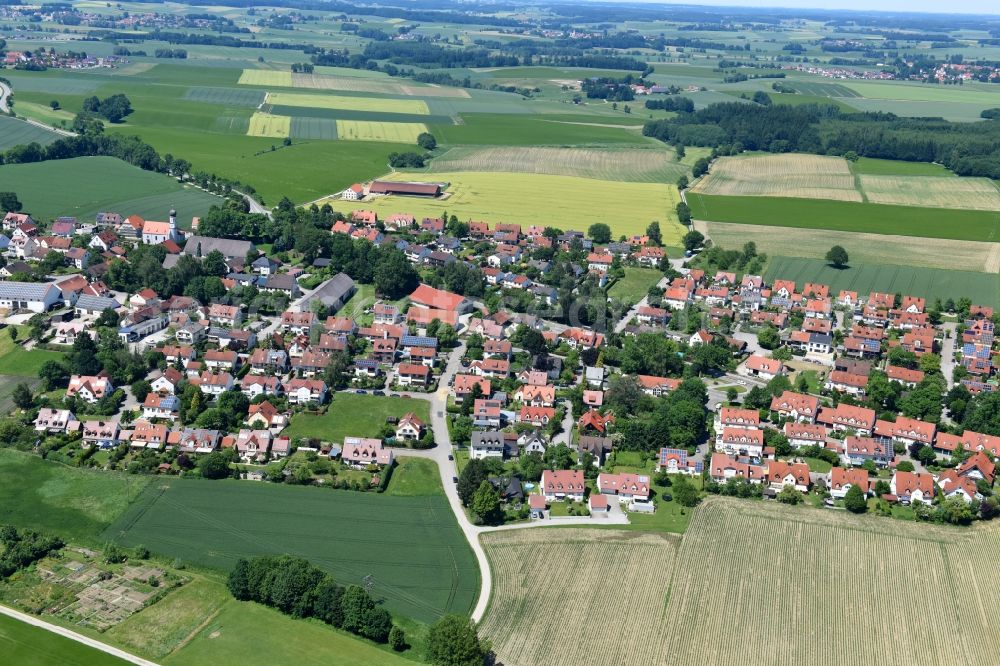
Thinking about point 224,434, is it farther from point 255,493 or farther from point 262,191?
point 262,191

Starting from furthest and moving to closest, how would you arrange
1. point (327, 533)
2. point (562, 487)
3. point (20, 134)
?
point (20, 134)
point (562, 487)
point (327, 533)

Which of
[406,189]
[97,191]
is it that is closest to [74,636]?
[97,191]

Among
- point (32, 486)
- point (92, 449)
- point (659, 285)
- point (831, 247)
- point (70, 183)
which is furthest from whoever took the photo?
point (70, 183)

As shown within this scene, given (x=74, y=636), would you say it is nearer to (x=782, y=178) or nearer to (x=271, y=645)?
(x=271, y=645)

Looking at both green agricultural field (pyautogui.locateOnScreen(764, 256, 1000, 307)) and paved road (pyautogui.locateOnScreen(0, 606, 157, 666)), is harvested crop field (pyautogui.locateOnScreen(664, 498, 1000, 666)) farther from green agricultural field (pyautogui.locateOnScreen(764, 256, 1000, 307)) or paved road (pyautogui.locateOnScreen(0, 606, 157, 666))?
green agricultural field (pyautogui.locateOnScreen(764, 256, 1000, 307))

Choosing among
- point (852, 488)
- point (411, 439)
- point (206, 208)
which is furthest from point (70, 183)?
point (852, 488)

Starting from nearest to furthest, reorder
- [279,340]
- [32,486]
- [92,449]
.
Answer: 1. [32,486]
2. [92,449]
3. [279,340]
